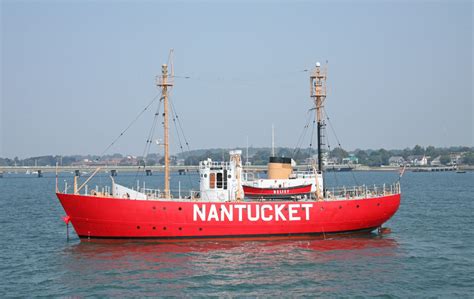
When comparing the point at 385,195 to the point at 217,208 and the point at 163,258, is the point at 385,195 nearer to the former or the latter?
the point at 217,208

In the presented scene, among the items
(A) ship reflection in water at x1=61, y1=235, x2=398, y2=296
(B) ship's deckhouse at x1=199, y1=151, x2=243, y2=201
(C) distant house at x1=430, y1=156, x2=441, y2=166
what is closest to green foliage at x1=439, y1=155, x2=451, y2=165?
(C) distant house at x1=430, y1=156, x2=441, y2=166

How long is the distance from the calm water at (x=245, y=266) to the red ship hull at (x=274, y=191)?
343 cm

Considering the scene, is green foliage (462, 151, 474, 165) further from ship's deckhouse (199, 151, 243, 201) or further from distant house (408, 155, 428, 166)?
ship's deckhouse (199, 151, 243, 201)

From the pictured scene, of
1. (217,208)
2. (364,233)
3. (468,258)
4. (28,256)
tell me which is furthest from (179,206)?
(468,258)

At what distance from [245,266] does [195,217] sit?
5.31 metres

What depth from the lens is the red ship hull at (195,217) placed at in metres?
27.8

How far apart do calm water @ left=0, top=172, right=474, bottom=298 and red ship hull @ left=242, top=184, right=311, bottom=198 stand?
135 inches

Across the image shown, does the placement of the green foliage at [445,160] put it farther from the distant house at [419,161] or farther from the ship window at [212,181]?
the ship window at [212,181]

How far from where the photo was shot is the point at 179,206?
28.0 m

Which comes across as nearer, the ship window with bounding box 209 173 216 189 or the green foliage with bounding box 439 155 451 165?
the ship window with bounding box 209 173 216 189

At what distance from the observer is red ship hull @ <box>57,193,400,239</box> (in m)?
27.8

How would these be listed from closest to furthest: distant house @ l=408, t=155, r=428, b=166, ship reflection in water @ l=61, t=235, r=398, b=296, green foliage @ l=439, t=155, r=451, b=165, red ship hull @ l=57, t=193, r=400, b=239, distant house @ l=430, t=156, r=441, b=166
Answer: ship reflection in water @ l=61, t=235, r=398, b=296, red ship hull @ l=57, t=193, r=400, b=239, distant house @ l=408, t=155, r=428, b=166, distant house @ l=430, t=156, r=441, b=166, green foliage @ l=439, t=155, r=451, b=165

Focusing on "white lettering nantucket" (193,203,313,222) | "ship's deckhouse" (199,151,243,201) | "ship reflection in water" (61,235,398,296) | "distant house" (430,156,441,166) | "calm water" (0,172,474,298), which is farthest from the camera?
"distant house" (430,156,441,166)

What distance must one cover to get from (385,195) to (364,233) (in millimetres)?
2586
